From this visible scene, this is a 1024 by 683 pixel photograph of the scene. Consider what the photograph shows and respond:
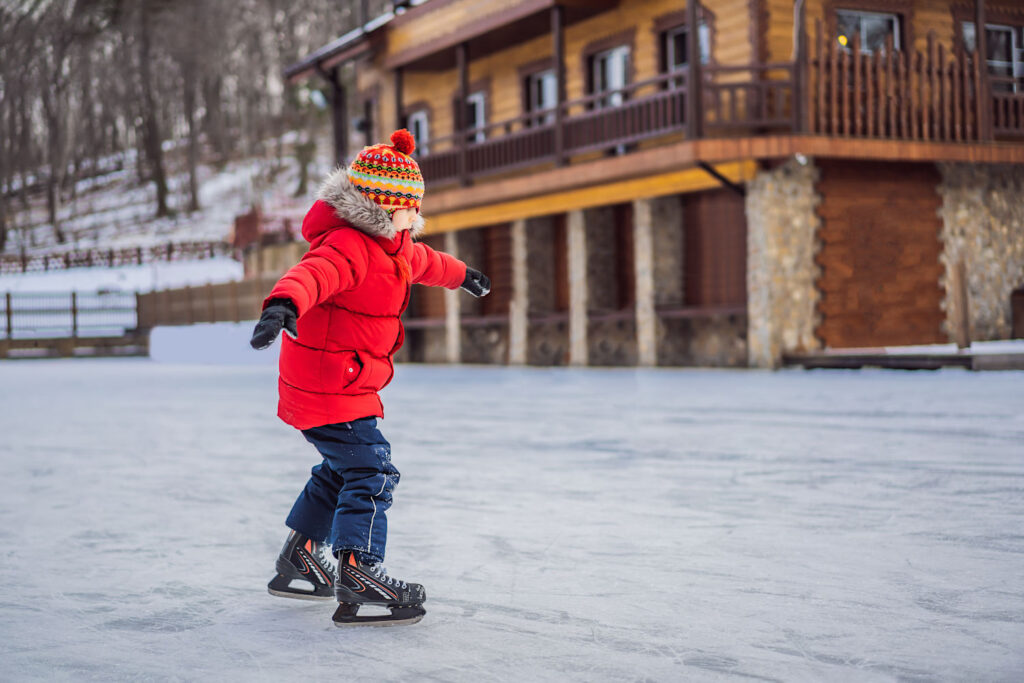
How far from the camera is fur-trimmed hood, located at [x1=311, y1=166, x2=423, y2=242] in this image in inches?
139

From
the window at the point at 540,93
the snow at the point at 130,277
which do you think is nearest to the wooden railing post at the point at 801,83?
the window at the point at 540,93

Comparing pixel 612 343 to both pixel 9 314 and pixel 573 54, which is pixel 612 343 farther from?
pixel 9 314

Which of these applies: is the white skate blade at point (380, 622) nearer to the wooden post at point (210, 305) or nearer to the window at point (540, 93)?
the window at point (540, 93)

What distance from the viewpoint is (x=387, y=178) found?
142 inches

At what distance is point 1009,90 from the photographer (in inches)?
723

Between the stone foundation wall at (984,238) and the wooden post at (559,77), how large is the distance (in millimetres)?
5603

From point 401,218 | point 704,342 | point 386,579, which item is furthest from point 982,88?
point 386,579

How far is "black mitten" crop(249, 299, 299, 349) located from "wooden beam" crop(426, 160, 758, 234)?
14182mm

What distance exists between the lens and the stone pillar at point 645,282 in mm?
18188

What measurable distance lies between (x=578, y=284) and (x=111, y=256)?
31166mm

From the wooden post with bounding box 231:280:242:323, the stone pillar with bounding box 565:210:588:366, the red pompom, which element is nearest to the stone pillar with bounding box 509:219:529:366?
the stone pillar with bounding box 565:210:588:366

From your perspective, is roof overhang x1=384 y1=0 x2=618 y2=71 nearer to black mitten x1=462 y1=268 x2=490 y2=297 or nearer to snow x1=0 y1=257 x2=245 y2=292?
black mitten x1=462 y1=268 x2=490 y2=297

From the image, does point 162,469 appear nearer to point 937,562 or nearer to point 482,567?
point 482,567

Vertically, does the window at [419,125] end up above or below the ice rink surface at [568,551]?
above
